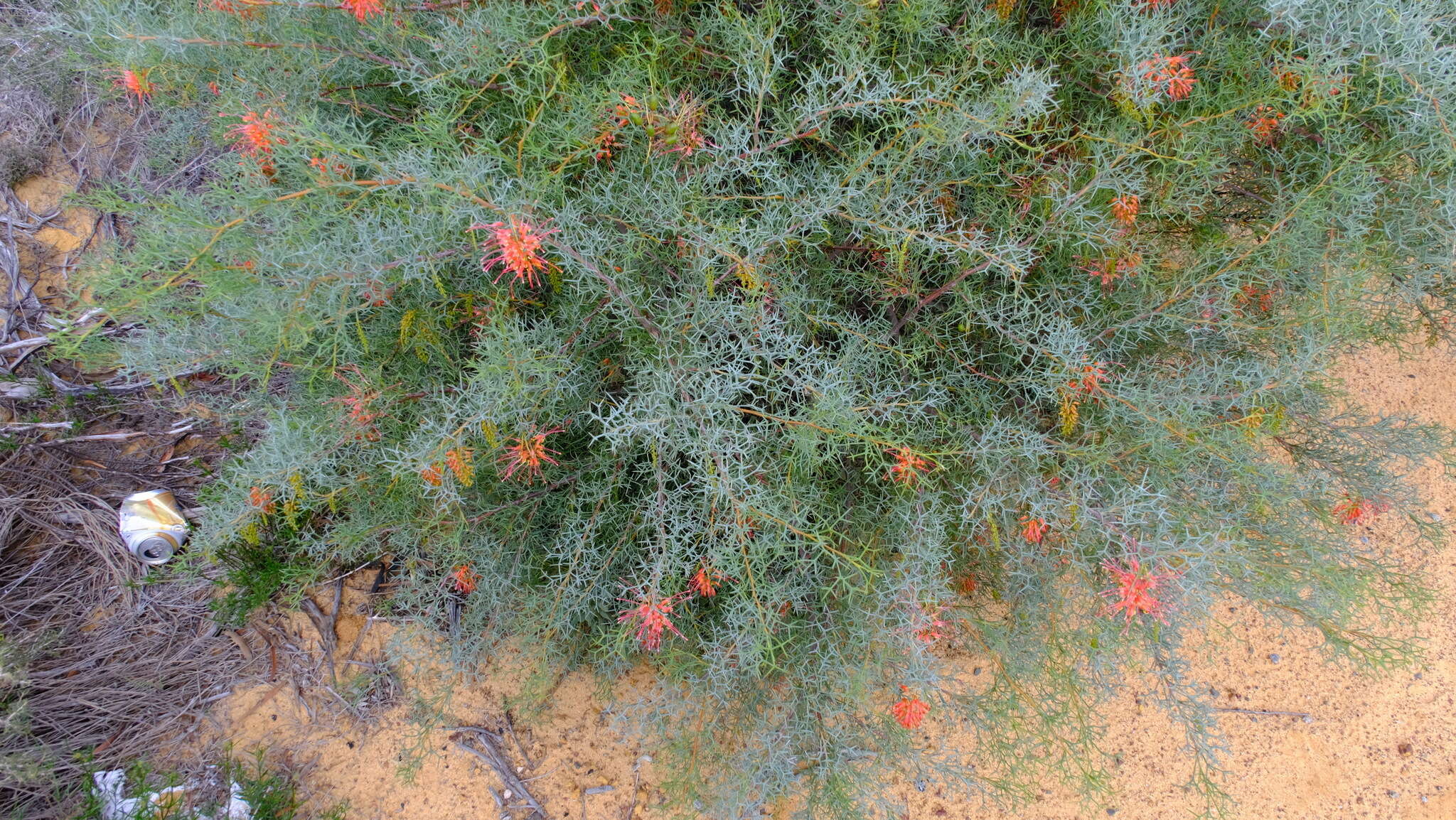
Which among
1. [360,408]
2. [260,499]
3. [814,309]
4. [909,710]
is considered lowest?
[909,710]

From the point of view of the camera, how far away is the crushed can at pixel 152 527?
2471 mm

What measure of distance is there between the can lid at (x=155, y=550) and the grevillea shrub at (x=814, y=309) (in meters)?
0.71

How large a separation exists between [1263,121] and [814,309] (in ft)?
3.69

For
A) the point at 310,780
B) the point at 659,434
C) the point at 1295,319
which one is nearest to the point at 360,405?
the point at 659,434

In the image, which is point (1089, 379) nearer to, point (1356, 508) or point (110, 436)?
point (1356, 508)

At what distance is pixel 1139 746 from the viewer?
7.68ft

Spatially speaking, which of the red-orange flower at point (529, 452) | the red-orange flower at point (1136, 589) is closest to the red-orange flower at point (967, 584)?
the red-orange flower at point (1136, 589)

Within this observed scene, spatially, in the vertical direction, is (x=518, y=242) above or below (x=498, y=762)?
above

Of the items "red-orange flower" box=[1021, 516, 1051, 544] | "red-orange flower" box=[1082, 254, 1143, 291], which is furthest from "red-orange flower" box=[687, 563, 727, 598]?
"red-orange flower" box=[1082, 254, 1143, 291]

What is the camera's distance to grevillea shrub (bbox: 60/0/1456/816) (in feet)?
5.22

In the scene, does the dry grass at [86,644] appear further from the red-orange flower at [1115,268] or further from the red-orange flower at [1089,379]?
the red-orange flower at [1115,268]

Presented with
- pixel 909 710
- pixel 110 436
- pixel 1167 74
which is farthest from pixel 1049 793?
pixel 110 436

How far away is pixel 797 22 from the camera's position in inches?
77.6

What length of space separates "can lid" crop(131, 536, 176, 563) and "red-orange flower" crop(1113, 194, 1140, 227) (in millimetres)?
3043
